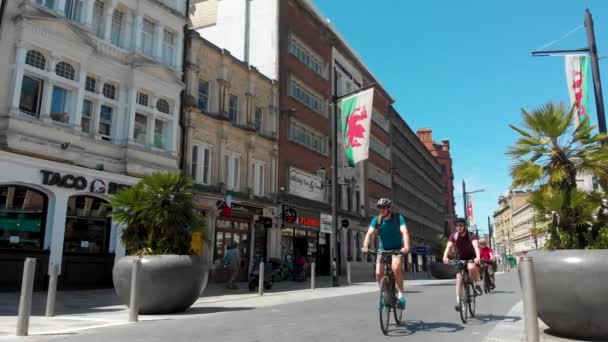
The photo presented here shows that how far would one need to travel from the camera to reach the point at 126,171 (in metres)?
18.5

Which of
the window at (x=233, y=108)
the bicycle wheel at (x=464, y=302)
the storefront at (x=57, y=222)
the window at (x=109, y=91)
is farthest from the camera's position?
the window at (x=233, y=108)

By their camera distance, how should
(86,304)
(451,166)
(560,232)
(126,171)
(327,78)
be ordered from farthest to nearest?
(451,166)
(327,78)
(126,171)
(86,304)
(560,232)

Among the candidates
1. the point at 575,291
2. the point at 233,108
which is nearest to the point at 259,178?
the point at 233,108

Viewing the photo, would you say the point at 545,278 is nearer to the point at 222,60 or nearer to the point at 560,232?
the point at 560,232

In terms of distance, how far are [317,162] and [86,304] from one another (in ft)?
76.4

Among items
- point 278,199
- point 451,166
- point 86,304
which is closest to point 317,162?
point 278,199

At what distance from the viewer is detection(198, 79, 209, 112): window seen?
23.6 meters

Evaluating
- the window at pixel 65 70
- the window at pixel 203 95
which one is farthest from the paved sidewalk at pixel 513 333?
the window at pixel 203 95

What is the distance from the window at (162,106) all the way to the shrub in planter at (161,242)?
36.1 feet

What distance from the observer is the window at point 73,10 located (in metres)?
17.4

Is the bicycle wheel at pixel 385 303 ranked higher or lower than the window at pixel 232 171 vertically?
lower

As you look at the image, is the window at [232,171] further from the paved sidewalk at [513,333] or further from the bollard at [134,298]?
the paved sidewalk at [513,333]

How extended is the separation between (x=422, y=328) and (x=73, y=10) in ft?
53.1

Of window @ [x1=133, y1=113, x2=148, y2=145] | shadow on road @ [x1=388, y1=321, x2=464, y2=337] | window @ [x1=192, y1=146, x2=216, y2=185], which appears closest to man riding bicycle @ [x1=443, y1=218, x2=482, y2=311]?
shadow on road @ [x1=388, y1=321, x2=464, y2=337]
